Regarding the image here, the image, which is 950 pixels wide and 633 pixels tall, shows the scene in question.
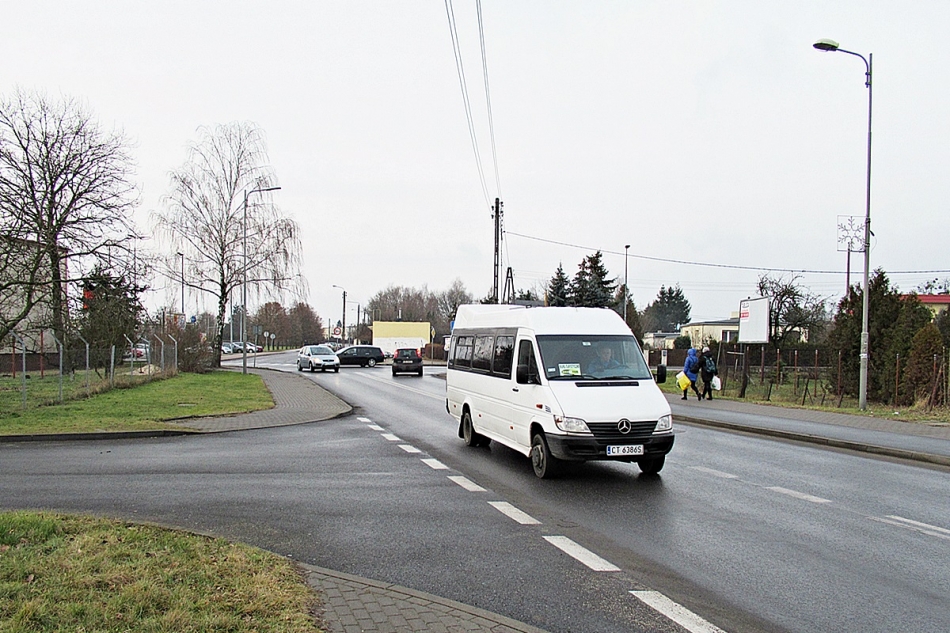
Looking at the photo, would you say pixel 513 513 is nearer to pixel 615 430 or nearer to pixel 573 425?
pixel 573 425

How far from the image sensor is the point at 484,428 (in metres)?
11.6

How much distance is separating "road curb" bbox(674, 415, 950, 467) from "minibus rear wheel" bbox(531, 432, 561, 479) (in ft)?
21.4

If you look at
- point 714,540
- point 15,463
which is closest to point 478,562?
point 714,540

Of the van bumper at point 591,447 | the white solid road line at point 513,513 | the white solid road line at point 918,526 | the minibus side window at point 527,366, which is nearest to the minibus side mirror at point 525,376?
the minibus side window at point 527,366

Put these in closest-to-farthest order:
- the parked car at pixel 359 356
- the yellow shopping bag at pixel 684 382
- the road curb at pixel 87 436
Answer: the road curb at pixel 87 436 → the yellow shopping bag at pixel 684 382 → the parked car at pixel 359 356

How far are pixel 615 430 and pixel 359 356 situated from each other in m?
45.2

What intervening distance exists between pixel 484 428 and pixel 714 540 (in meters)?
5.58

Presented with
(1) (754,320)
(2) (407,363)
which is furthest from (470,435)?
(2) (407,363)

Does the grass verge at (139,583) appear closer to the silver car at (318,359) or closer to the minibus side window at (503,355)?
the minibus side window at (503,355)

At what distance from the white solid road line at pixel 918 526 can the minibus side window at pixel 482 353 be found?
19.4 feet

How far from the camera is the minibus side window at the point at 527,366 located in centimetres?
965

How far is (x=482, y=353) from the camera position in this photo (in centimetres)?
1192

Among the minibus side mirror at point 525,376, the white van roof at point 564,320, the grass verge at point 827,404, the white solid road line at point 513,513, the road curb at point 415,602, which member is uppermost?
the white van roof at point 564,320

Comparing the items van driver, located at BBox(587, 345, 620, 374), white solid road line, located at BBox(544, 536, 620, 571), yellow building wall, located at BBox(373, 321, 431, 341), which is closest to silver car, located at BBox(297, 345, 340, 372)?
yellow building wall, located at BBox(373, 321, 431, 341)
